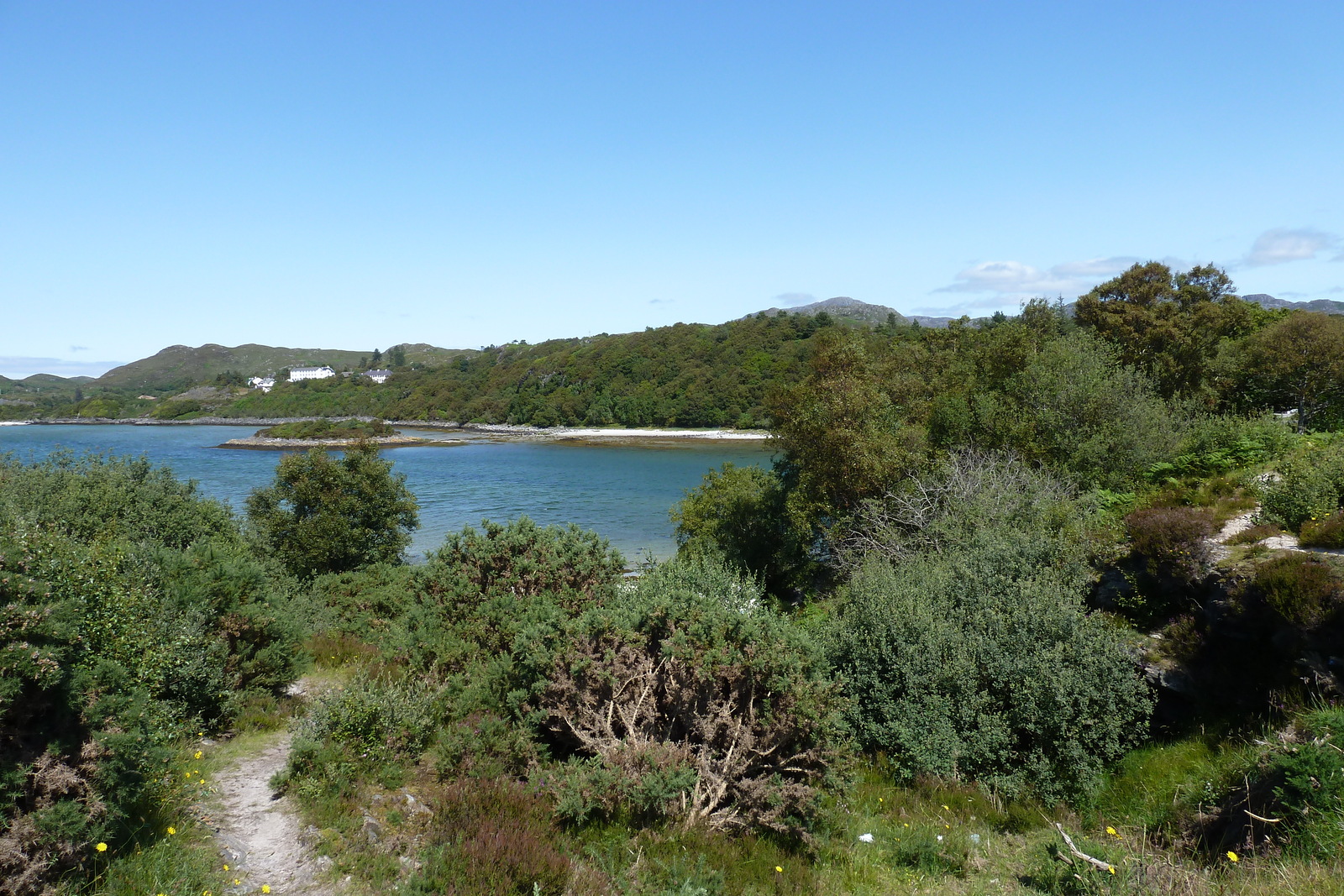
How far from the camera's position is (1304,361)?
1080 inches

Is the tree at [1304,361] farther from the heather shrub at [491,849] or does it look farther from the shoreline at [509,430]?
the shoreline at [509,430]

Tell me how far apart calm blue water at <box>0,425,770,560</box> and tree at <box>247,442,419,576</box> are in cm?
293

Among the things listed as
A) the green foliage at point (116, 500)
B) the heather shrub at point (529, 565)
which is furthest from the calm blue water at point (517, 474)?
the heather shrub at point (529, 565)

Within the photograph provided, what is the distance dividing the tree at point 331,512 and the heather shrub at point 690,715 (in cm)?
2144

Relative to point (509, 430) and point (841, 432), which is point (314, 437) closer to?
point (509, 430)

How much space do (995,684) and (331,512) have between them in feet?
78.4

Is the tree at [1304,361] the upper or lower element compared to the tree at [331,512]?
upper

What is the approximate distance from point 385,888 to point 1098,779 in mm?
7369

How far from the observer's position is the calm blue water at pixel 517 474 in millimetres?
47906

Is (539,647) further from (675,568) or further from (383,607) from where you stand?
(383,607)

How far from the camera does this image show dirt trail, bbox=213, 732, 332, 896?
5.11 meters

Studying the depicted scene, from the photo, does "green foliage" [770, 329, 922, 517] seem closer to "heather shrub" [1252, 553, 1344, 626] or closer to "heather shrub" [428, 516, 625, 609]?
"heather shrub" [1252, 553, 1344, 626]

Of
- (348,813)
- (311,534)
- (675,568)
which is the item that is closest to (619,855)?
(348,813)

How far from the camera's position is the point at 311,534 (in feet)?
82.4
